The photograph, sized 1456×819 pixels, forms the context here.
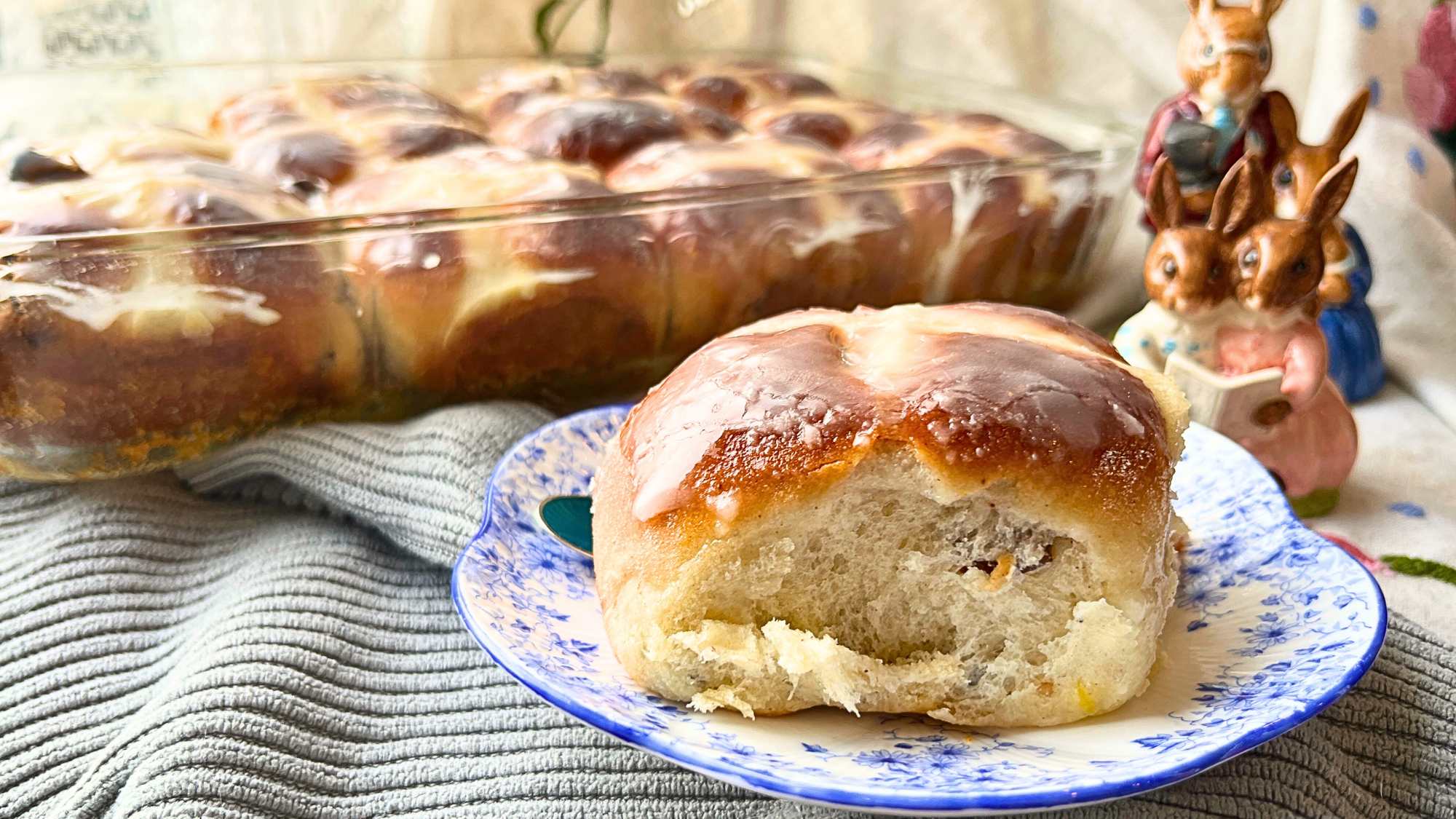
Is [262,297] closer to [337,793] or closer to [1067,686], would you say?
[337,793]

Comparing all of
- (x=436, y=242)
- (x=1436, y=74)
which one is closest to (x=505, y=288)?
(x=436, y=242)

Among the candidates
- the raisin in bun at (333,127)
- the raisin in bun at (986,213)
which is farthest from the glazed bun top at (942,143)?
the raisin in bun at (333,127)

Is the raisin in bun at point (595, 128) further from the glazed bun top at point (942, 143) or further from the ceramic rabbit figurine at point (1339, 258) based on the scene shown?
the ceramic rabbit figurine at point (1339, 258)

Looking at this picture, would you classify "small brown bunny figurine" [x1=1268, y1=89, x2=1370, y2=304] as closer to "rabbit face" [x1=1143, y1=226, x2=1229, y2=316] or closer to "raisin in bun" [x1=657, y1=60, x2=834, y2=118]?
"rabbit face" [x1=1143, y1=226, x2=1229, y2=316]

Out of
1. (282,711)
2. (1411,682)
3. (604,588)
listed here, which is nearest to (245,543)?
(282,711)

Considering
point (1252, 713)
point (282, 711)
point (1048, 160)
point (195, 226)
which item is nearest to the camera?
point (1252, 713)

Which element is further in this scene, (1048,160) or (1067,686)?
(1048,160)

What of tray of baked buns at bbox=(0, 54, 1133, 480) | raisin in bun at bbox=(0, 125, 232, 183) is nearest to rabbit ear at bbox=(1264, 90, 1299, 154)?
tray of baked buns at bbox=(0, 54, 1133, 480)

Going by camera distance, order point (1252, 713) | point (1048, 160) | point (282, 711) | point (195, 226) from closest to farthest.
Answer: point (1252, 713) < point (282, 711) < point (195, 226) < point (1048, 160)
